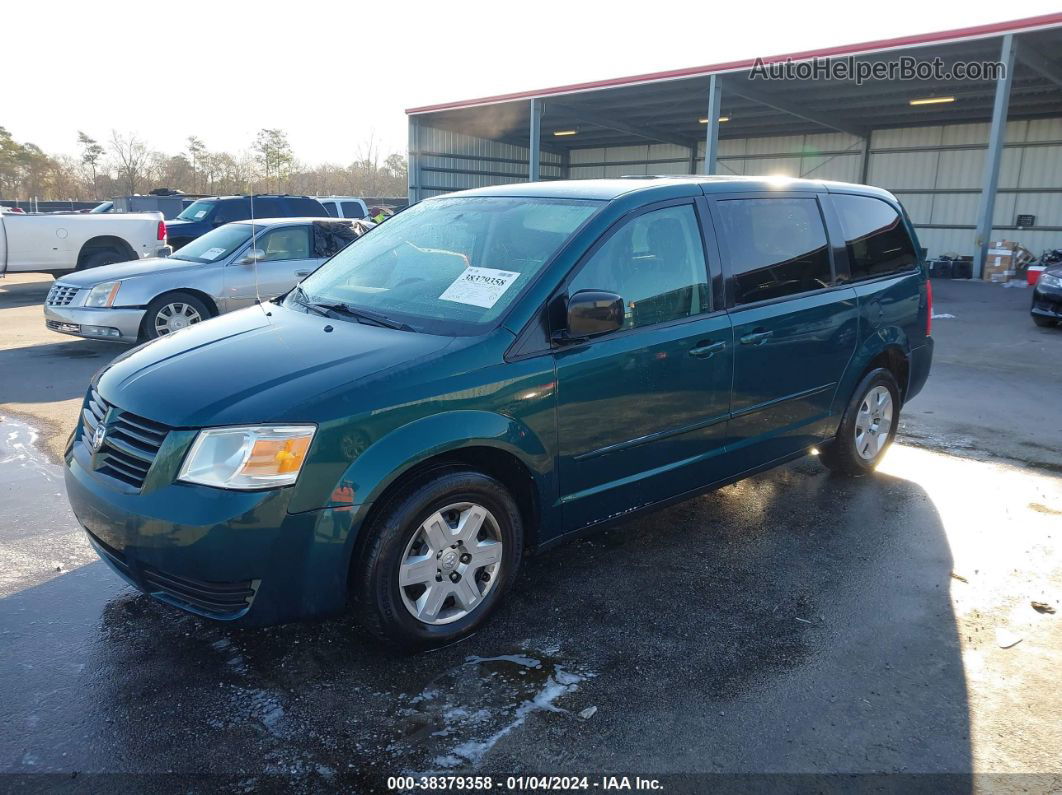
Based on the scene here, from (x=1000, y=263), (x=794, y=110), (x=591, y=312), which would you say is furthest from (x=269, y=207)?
(x=1000, y=263)

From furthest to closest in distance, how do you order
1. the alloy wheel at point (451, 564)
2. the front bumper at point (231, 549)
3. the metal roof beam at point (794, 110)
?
the metal roof beam at point (794, 110), the alloy wheel at point (451, 564), the front bumper at point (231, 549)

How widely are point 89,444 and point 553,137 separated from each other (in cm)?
3004

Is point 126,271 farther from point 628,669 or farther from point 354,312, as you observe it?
point 628,669

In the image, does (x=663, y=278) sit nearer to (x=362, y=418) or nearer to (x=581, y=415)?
(x=581, y=415)

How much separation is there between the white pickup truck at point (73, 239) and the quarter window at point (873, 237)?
40.0 feet

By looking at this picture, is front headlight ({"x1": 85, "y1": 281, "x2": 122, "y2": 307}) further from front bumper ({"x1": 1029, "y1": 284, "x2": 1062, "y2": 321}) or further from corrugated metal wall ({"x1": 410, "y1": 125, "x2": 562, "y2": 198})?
corrugated metal wall ({"x1": 410, "y1": 125, "x2": 562, "y2": 198})

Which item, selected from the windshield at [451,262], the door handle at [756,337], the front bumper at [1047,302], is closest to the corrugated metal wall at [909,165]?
the front bumper at [1047,302]

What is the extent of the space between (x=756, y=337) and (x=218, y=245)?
7332 millimetres

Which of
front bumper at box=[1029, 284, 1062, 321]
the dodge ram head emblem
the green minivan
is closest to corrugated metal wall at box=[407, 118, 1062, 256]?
front bumper at box=[1029, 284, 1062, 321]

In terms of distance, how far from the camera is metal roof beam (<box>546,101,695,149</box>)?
25484mm

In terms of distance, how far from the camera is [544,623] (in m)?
3.39

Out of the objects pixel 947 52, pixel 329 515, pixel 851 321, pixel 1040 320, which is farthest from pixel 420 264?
pixel 947 52

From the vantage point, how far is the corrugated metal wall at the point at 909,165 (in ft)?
76.5

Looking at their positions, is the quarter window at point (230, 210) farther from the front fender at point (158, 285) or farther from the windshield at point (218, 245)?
the front fender at point (158, 285)
